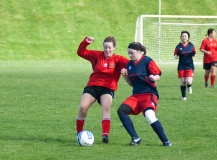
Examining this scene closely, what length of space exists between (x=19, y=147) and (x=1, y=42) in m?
31.2

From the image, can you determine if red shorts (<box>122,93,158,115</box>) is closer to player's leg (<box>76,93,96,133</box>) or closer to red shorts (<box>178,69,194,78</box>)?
player's leg (<box>76,93,96,133</box>)

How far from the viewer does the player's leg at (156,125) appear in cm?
842

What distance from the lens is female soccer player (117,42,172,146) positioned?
8.49 meters

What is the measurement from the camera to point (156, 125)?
841 centimetres

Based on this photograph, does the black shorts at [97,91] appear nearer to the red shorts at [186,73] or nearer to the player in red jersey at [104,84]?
the player in red jersey at [104,84]

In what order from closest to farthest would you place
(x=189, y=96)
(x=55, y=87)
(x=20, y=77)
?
(x=189, y=96) < (x=55, y=87) < (x=20, y=77)

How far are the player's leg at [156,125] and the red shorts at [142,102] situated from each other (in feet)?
0.24

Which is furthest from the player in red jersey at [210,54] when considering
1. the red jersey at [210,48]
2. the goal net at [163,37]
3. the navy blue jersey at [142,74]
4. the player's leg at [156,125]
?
the goal net at [163,37]

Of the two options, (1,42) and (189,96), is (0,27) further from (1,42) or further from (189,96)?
(189,96)

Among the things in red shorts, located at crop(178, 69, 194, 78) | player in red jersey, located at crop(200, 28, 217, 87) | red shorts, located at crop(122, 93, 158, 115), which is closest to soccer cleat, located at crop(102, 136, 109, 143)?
red shorts, located at crop(122, 93, 158, 115)

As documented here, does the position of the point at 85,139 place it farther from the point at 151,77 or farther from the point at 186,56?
the point at 186,56

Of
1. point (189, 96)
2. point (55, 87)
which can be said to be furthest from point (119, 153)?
point (55, 87)

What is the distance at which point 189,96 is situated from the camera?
16109mm

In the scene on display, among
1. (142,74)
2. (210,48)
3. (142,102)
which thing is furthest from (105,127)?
(210,48)
